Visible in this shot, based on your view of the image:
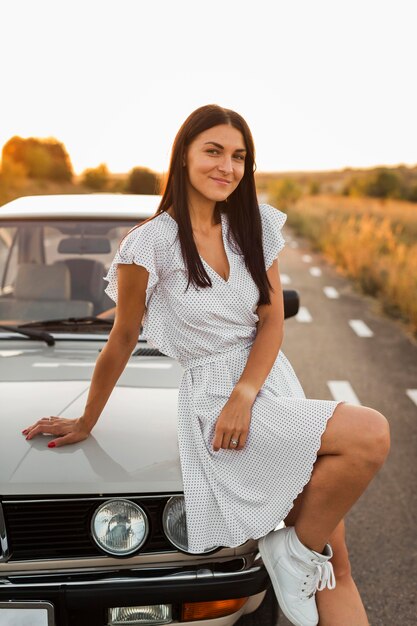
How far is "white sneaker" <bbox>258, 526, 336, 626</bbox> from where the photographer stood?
2.29 m

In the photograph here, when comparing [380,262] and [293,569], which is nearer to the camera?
[293,569]

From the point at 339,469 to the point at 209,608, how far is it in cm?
59

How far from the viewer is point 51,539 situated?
2.28 meters

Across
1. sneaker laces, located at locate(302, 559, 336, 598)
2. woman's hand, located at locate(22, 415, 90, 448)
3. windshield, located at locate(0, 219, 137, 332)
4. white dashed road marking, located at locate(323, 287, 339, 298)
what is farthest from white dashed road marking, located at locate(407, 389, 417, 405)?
white dashed road marking, located at locate(323, 287, 339, 298)

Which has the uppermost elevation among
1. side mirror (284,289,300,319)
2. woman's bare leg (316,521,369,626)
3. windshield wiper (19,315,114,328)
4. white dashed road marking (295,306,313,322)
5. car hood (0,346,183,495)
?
side mirror (284,289,300,319)

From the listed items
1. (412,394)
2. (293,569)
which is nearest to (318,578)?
(293,569)

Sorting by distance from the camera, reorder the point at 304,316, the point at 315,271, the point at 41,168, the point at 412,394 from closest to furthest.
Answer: the point at 412,394 < the point at 304,316 < the point at 315,271 < the point at 41,168

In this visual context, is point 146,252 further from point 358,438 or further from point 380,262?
point 380,262

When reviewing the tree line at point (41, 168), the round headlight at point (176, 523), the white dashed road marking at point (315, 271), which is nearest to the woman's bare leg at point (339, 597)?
the round headlight at point (176, 523)

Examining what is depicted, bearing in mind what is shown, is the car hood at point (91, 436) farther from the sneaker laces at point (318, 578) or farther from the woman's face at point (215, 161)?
the woman's face at point (215, 161)

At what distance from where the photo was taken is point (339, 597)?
8.16 ft

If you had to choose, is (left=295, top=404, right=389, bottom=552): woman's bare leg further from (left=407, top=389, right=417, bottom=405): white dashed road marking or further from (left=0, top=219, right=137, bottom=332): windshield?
(left=407, top=389, right=417, bottom=405): white dashed road marking

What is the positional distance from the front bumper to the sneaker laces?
0.58 ft

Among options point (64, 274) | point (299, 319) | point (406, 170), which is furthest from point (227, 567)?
point (406, 170)
